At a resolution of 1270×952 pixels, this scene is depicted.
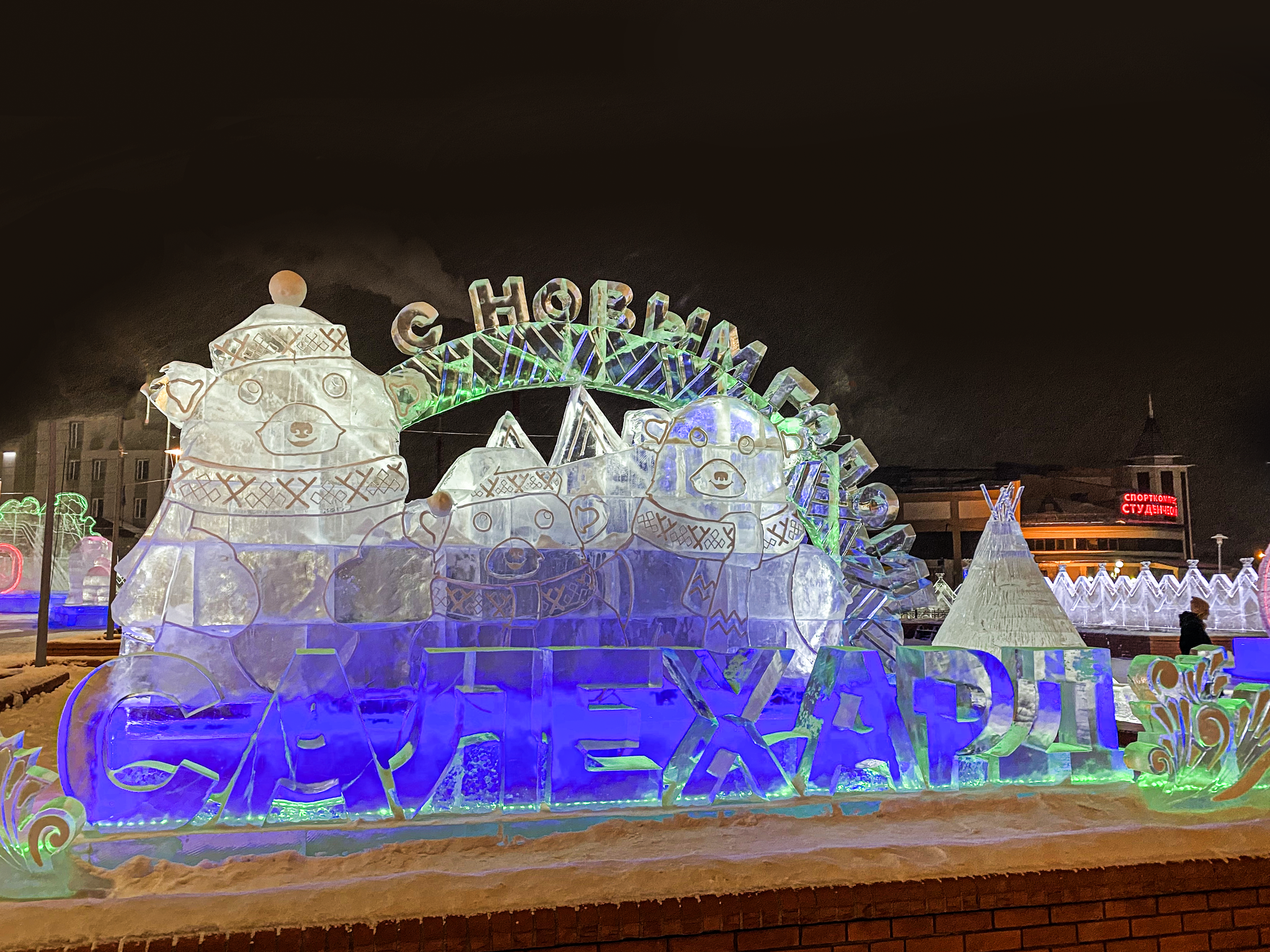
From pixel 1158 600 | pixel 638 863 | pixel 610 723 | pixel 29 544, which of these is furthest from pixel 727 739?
pixel 29 544

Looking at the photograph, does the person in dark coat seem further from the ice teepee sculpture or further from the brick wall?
the brick wall

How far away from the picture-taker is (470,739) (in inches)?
141

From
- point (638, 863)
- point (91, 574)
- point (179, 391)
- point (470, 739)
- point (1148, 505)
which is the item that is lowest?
point (638, 863)

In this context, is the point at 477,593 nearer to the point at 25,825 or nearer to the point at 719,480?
the point at 719,480

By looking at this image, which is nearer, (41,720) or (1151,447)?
(41,720)

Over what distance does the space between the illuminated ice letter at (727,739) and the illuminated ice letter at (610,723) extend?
9cm

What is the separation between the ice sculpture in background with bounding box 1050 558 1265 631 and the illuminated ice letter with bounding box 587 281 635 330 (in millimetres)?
12642

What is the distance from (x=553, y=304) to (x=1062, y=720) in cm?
333

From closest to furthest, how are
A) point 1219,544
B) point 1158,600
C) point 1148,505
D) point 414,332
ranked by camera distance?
1. point 414,332
2. point 1158,600
3. point 1219,544
4. point 1148,505

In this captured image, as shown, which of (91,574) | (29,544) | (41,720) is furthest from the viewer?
(29,544)

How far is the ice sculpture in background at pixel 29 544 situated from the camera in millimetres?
17234

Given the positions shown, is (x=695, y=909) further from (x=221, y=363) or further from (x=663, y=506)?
(x=221, y=363)

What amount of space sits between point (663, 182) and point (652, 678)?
37.3 ft

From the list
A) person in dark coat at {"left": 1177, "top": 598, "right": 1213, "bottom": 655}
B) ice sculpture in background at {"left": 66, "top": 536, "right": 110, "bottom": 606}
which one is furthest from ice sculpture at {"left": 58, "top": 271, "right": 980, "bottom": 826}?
ice sculpture in background at {"left": 66, "top": 536, "right": 110, "bottom": 606}
